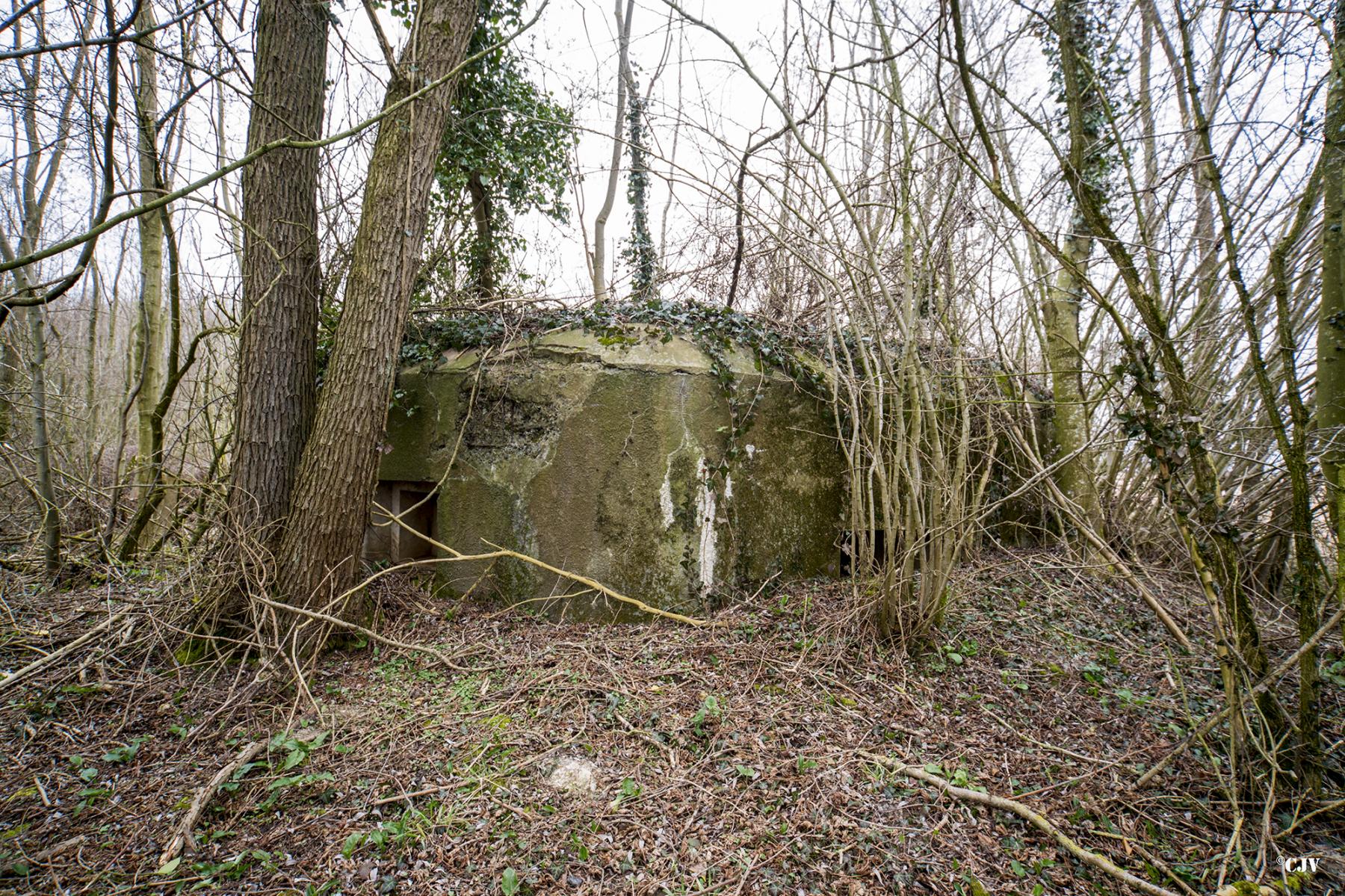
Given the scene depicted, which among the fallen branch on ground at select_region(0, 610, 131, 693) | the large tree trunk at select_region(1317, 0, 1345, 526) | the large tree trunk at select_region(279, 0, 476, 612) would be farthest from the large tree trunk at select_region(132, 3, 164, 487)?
the large tree trunk at select_region(1317, 0, 1345, 526)

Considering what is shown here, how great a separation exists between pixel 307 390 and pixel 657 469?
229 centimetres

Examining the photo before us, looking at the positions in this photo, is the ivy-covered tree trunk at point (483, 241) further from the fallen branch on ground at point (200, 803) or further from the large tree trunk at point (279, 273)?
the fallen branch on ground at point (200, 803)

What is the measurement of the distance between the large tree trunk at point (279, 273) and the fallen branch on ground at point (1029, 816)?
3628 millimetres

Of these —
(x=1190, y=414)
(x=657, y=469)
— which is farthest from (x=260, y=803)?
(x=1190, y=414)

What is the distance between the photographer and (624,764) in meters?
2.98

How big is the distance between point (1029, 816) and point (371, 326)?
421cm

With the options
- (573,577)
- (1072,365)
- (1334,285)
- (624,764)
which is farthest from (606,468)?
(1072,365)

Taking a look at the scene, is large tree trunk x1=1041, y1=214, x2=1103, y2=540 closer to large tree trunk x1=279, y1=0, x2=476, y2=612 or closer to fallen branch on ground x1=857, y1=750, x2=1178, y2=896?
fallen branch on ground x1=857, y1=750, x2=1178, y2=896

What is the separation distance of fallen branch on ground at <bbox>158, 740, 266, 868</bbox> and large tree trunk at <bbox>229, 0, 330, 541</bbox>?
1309mm

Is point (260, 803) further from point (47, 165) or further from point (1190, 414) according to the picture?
point (47, 165)

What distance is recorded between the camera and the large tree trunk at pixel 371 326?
147 inches

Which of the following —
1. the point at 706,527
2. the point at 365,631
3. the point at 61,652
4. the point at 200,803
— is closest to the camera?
the point at 200,803

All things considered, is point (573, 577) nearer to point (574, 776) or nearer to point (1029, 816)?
point (574, 776)

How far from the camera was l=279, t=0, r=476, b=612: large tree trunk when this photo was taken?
12.3 feet
